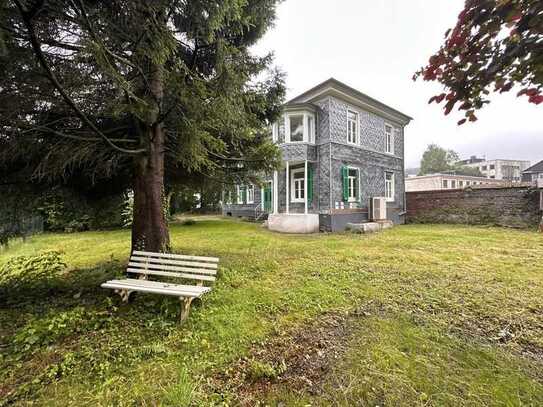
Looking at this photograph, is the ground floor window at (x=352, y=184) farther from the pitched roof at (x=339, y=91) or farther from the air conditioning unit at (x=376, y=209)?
the pitched roof at (x=339, y=91)

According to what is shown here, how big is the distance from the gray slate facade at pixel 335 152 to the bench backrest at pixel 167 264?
6.34 metres

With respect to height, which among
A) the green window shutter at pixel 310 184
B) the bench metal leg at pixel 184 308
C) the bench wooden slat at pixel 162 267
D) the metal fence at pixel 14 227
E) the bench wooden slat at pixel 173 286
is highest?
the green window shutter at pixel 310 184

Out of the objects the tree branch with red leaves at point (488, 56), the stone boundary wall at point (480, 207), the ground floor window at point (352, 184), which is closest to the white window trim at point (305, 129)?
the ground floor window at point (352, 184)

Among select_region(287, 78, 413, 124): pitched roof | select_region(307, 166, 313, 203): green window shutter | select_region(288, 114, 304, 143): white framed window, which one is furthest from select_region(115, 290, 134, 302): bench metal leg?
select_region(287, 78, 413, 124): pitched roof

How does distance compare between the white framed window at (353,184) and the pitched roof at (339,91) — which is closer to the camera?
the pitched roof at (339,91)

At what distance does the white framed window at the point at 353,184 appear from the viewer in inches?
469

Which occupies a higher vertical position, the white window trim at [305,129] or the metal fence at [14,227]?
the white window trim at [305,129]

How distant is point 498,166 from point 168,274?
7484cm

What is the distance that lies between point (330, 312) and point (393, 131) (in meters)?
14.5

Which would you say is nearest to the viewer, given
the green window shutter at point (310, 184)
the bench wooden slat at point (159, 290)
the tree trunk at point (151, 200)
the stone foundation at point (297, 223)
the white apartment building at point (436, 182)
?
the bench wooden slat at point (159, 290)

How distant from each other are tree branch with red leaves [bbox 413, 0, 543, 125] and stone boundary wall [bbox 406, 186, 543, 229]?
1393 centimetres

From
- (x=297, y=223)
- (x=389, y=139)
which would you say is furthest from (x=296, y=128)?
(x=389, y=139)

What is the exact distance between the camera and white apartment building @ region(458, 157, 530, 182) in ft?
170

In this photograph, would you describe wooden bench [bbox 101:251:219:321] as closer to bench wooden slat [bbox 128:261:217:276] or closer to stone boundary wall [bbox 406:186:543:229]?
bench wooden slat [bbox 128:261:217:276]
